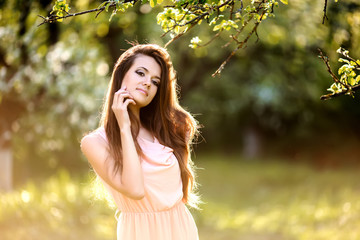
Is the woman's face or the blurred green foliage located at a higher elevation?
the blurred green foliage

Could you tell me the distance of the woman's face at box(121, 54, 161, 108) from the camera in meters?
3.05

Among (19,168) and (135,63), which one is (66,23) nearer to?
(135,63)

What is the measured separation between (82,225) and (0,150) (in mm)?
3190

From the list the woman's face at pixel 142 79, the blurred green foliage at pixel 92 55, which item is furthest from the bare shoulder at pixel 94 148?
the blurred green foliage at pixel 92 55

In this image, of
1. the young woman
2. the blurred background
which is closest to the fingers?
the young woman

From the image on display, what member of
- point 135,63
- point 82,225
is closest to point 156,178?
point 135,63

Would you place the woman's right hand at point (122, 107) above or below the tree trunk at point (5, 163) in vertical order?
below

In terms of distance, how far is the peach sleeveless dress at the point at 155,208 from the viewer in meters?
2.96

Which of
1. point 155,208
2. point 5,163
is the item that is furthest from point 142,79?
point 5,163

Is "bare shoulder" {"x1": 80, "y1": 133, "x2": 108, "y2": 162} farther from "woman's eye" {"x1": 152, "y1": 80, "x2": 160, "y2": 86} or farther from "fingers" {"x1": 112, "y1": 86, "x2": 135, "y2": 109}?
"woman's eye" {"x1": 152, "y1": 80, "x2": 160, "y2": 86}

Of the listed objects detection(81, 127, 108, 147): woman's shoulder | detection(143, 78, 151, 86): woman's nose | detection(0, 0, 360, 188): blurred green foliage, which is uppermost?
detection(0, 0, 360, 188): blurred green foliage

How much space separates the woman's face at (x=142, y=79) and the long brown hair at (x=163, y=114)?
37 millimetres

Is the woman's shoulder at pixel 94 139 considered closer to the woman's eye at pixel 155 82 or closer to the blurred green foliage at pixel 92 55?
the woman's eye at pixel 155 82

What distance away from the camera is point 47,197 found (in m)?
8.96
